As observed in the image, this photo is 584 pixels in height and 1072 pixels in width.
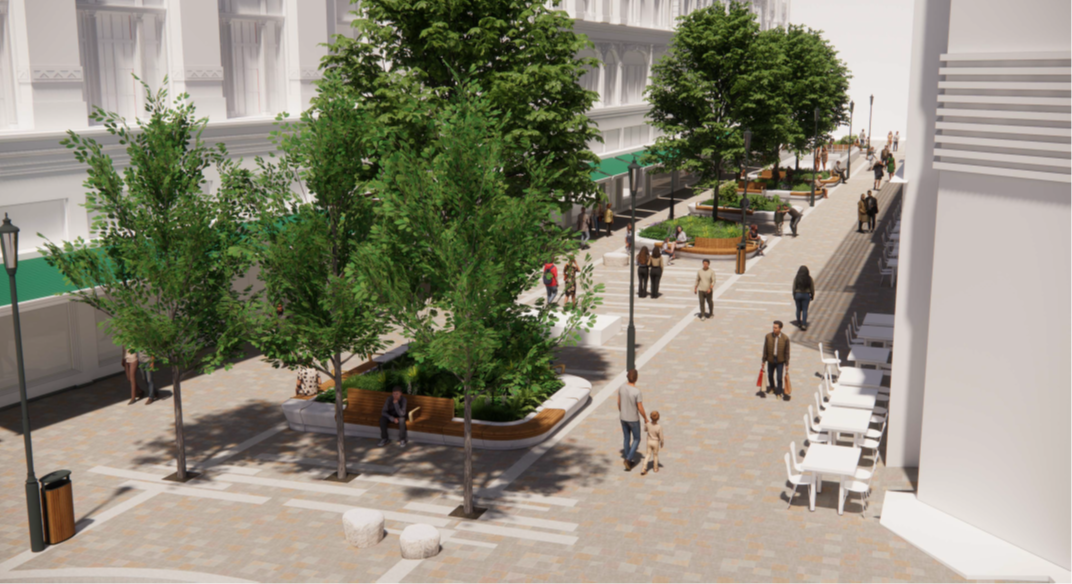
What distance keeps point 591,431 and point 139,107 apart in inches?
526

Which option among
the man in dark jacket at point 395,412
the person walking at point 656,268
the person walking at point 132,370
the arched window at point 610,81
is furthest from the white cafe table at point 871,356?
the arched window at point 610,81

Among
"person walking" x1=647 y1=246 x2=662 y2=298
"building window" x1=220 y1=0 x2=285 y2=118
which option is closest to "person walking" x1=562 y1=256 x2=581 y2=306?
"person walking" x1=647 y1=246 x2=662 y2=298

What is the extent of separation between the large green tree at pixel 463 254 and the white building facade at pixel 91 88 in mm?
5938

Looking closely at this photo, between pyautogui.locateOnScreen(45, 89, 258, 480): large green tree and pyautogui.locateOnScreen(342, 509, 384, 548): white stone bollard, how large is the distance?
383 centimetres

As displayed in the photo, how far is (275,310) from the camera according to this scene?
55.5 ft

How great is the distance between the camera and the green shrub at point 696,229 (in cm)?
4003

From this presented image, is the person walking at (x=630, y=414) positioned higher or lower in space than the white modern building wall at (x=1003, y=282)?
lower

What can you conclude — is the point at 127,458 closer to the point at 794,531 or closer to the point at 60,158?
the point at 60,158

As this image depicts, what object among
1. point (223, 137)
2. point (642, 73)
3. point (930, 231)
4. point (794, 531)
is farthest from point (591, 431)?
point (642, 73)

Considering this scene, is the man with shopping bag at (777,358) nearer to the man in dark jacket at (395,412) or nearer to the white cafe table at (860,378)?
the white cafe table at (860,378)

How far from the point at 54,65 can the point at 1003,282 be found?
1891 cm

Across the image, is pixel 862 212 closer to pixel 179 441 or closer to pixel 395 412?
pixel 395 412

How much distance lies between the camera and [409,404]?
19.8 metres

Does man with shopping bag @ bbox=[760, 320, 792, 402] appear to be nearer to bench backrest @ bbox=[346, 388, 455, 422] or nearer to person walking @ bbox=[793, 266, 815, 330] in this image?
person walking @ bbox=[793, 266, 815, 330]
